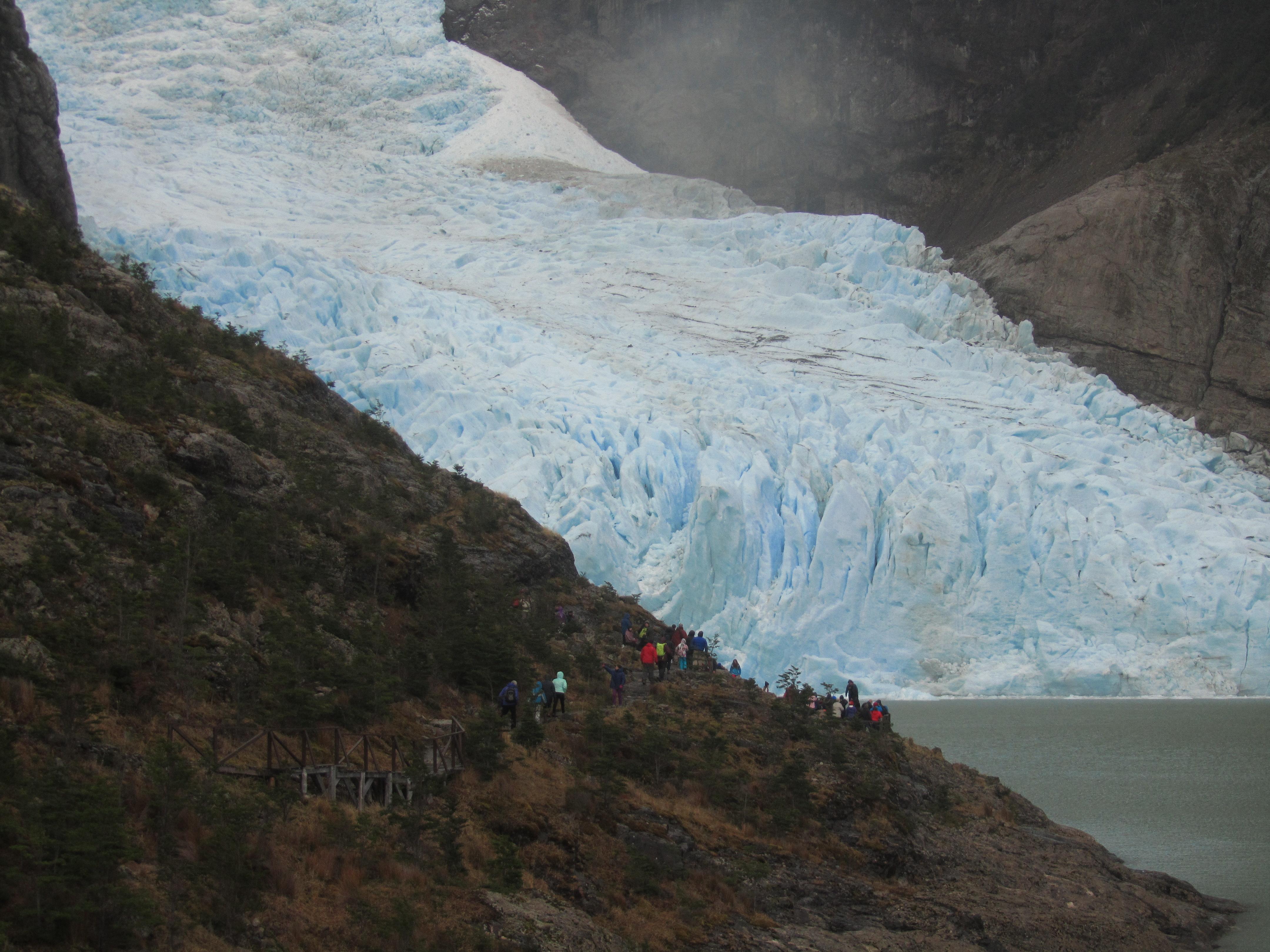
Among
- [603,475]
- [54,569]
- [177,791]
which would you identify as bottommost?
[177,791]

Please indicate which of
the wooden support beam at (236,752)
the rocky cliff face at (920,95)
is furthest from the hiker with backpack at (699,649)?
the rocky cliff face at (920,95)

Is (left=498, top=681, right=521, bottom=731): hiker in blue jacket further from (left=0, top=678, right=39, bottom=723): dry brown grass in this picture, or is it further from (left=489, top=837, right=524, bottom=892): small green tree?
(left=0, top=678, right=39, bottom=723): dry brown grass

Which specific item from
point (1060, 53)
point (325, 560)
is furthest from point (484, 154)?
point (325, 560)

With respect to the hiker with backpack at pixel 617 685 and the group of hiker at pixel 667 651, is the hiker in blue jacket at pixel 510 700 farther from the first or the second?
the group of hiker at pixel 667 651

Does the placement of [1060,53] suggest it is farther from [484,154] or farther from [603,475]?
[603,475]

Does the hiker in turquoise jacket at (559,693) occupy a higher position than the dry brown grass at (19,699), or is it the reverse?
the hiker in turquoise jacket at (559,693)

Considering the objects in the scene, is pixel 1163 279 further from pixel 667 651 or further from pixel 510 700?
pixel 510 700
